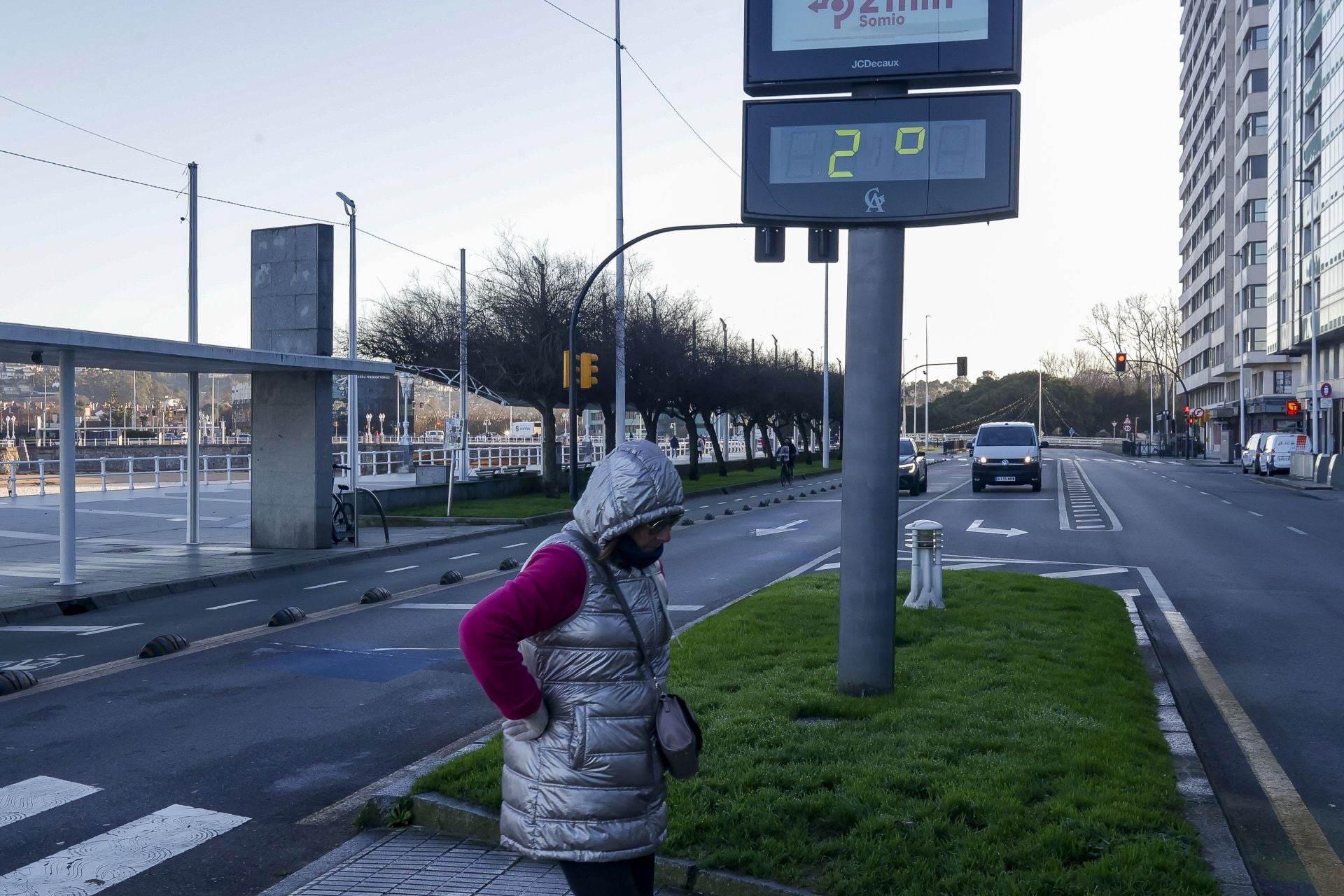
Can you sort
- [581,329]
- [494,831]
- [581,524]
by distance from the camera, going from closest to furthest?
[581,524]
[494,831]
[581,329]

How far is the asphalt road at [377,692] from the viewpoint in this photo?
17.0ft

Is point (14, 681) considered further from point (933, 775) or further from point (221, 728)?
point (933, 775)

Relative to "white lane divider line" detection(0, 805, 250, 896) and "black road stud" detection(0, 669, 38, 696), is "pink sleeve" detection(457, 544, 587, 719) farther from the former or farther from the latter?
"black road stud" detection(0, 669, 38, 696)

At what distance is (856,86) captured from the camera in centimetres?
684

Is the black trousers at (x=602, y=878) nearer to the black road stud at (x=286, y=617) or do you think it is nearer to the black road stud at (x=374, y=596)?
the black road stud at (x=286, y=617)

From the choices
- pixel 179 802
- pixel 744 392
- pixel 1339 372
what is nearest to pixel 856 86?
pixel 179 802

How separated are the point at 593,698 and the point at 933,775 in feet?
8.84

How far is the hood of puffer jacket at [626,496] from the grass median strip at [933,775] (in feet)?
6.12

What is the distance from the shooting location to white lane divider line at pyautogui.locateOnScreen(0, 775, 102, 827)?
538 centimetres

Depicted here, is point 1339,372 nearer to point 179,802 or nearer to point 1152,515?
point 1152,515

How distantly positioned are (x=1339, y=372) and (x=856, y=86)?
2441 inches

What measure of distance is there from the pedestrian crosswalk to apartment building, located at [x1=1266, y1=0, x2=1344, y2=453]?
2007 inches

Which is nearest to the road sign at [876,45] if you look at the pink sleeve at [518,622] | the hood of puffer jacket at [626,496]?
the hood of puffer jacket at [626,496]

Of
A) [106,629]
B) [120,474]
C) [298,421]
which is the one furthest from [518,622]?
[120,474]
